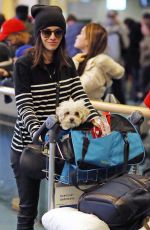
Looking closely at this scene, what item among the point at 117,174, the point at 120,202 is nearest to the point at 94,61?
the point at 117,174

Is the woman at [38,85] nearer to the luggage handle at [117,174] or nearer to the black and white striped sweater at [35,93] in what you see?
the black and white striped sweater at [35,93]

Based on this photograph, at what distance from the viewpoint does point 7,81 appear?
4.79 metres

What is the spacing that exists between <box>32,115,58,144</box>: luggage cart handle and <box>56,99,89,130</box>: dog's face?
0.19 feet

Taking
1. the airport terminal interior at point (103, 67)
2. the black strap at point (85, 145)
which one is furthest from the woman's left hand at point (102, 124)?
the airport terminal interior at point (103, 67)

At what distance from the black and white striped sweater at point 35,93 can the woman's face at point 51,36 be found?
0.45 feet

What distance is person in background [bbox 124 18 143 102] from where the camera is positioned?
11172 millimetres

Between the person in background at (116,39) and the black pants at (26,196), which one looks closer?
the black pants at (26,196)

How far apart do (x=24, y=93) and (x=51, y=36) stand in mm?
348

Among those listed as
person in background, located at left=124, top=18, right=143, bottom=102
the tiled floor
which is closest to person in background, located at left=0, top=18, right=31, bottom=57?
the tiled floor

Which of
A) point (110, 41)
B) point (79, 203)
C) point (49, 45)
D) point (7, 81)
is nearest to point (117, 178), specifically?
point (79, 203)

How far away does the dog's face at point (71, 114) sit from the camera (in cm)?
279

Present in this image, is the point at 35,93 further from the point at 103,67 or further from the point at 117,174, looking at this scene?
the point at 103,67

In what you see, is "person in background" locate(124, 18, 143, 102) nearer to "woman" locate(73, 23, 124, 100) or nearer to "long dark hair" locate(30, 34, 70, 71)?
"woman" locate(73, 23, 124, 100)

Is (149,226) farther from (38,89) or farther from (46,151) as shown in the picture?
(38,89)
